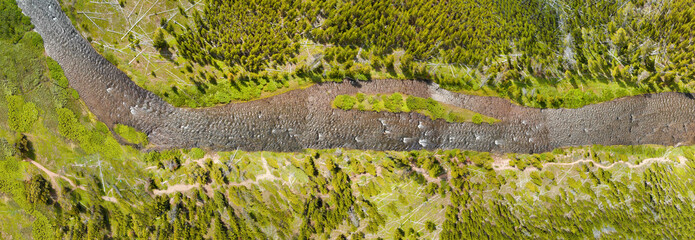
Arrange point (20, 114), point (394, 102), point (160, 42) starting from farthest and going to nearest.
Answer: point (394, 102)
point (20, 114)
point (160, 42)

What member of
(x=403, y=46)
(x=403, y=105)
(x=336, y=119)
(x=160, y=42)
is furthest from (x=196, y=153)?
(x=403, y=46)

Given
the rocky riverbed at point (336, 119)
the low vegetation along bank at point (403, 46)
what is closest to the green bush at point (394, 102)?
the rocky riverbed at point (336, 119)

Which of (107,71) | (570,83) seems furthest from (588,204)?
(107,71)

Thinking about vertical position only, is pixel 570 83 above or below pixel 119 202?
above

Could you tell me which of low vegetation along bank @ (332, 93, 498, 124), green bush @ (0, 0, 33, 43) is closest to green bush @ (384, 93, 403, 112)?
low vegetation along bank @ (332, 93, 498, 124)

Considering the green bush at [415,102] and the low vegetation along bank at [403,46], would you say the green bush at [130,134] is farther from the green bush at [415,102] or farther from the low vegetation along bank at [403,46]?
the green bush at [415,102]

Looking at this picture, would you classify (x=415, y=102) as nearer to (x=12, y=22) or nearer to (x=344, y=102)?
(x=344, y=102)

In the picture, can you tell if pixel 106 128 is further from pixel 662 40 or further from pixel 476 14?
pixel 662 40
